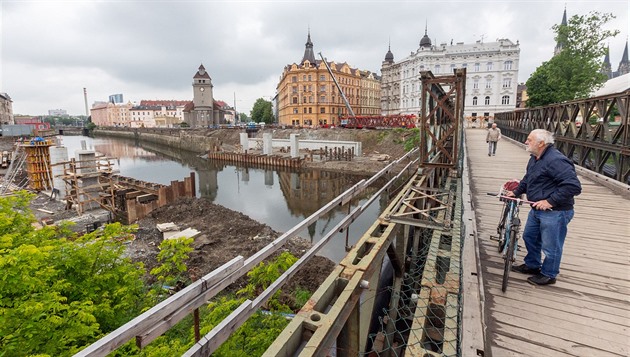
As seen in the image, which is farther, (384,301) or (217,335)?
(384,301)

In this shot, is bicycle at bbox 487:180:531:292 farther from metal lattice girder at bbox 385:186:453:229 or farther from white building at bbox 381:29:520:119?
white building at bbox 381:29:520:119

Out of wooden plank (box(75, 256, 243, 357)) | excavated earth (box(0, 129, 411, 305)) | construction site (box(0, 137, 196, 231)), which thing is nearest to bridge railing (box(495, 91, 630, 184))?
excavated earth (box(0, 129, 411, 305))

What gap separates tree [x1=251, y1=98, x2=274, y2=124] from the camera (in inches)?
3720

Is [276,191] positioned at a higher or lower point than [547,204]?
lower

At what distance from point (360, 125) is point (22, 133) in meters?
81.8

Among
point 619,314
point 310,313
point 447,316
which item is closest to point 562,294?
point 619,314

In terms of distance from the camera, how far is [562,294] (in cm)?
382

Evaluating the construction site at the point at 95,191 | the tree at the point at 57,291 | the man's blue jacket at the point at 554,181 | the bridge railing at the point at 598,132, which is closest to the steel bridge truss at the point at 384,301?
the man's blue jacket at the point at 554,181

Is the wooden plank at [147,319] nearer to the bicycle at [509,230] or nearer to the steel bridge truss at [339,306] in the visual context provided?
the steel bridge truss at [339,306]

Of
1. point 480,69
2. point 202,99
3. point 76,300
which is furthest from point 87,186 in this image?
point 202,99

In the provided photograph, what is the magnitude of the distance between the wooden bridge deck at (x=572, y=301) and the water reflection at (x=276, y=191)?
9714mm

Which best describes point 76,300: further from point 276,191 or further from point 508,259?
point 276,191

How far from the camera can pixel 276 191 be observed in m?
30.2

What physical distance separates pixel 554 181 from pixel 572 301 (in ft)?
4.91
